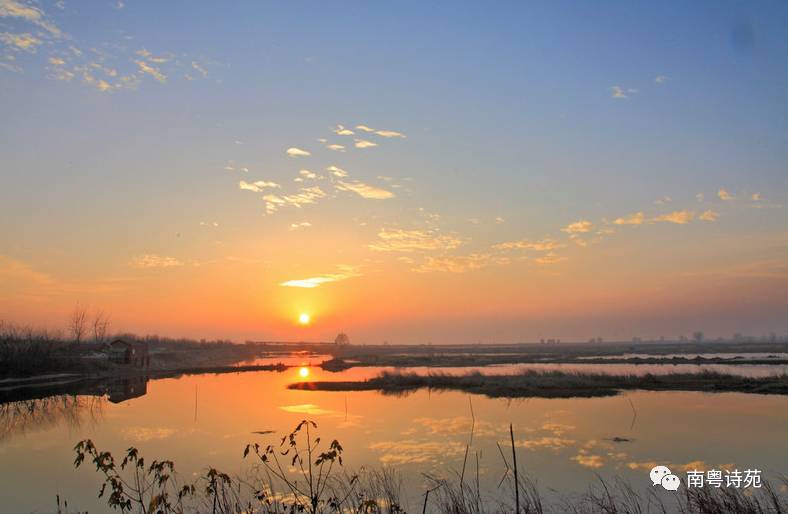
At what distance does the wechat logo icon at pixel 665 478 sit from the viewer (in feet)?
46.5

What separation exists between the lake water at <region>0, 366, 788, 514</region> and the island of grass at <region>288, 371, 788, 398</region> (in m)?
2.75

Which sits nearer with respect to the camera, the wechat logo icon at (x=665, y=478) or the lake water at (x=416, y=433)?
the wechat logo icon at (x=665, y=478)

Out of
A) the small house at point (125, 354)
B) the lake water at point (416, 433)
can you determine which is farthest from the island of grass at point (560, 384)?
the small house at point (125, 354)

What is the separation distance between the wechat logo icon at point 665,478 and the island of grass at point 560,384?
20803 millimetres

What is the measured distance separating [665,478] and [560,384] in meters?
27.0

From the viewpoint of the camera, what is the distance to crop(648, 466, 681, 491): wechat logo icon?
1418 centimetres

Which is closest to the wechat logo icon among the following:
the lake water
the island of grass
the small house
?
the lake water

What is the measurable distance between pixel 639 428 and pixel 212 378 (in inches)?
1849

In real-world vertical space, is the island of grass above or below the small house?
below

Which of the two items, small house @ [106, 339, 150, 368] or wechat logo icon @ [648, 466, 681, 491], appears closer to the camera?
wechat logo icon @ [648, 466, 681, 491]

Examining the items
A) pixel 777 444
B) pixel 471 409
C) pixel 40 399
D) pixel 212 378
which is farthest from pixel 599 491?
pixel 212 378

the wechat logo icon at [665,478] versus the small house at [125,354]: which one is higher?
the small house at [125,354]

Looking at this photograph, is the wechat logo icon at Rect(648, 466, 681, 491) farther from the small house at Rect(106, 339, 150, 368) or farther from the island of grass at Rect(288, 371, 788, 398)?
the small house at Rect(106, 339, 150, 368)

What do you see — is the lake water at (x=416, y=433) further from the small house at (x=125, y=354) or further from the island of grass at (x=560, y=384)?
the small house at (x=125, y=354)
